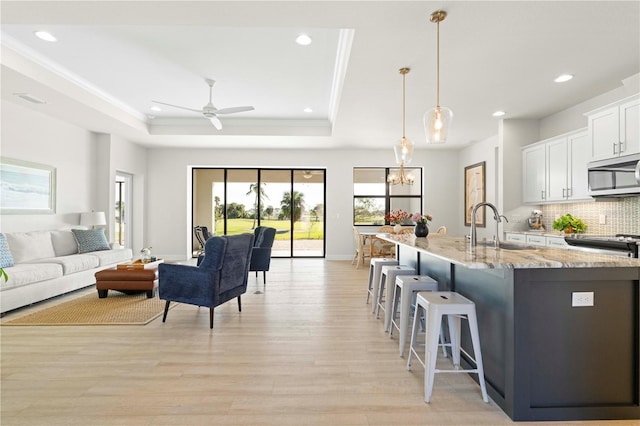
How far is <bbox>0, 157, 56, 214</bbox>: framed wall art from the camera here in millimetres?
4688

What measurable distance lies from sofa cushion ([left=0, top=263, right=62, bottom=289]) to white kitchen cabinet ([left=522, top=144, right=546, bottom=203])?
6.95m

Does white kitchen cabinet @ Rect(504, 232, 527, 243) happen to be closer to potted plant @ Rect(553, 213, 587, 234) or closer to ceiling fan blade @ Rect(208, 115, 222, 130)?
potted plant @ Rect(553, 213, 587, 234)

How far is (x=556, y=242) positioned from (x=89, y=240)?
7.07m

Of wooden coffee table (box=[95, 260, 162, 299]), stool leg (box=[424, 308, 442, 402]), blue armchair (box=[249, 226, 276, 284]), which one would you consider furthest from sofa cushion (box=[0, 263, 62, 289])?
stool leg (box=[424, 308, 442, 402])

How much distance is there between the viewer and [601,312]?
71.9 inches

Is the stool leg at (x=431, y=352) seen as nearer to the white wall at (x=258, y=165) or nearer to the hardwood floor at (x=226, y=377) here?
the hardwood floor at (x=226, y=377)

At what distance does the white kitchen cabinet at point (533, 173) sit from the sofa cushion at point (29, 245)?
295 inches

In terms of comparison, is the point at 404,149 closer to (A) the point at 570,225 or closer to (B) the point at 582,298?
(B) the point at 582,298

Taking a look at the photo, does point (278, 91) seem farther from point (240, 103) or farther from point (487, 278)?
point (487, 278)

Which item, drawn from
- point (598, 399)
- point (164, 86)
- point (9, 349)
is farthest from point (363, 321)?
point (164, 86)

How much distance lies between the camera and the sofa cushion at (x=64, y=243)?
16.5 feet

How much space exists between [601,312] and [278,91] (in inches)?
186

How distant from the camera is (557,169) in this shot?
181 inches

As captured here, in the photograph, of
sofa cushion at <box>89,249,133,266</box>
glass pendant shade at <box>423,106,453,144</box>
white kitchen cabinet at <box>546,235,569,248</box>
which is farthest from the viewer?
sofa cushion at <box>89,249,133,266</box>
